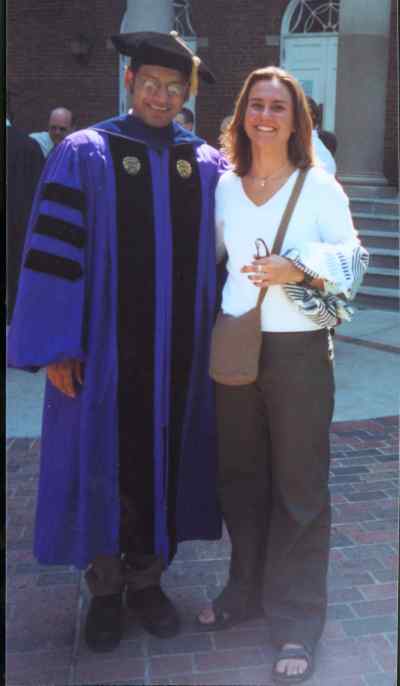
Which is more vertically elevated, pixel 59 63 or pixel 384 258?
pixel 59 63

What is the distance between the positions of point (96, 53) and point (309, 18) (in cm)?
346

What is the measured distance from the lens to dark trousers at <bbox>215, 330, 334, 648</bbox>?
257cm

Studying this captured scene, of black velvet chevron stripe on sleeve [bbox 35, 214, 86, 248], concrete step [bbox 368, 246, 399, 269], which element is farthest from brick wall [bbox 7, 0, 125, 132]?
black velvet chevron stripe on sleeve [bbox 35, 214, 86, 248]

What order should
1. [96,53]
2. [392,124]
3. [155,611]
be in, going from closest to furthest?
[155,611]
[392,124]
[96,53]

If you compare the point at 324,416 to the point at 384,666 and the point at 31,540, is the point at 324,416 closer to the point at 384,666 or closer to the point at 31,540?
the point at 384,666

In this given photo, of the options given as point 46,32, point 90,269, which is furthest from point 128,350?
point 46,32

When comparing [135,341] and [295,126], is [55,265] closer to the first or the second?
[135,341]

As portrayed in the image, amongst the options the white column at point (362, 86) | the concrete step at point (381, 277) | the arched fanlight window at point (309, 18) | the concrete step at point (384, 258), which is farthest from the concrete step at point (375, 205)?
the arched fanlight window at point (309, 18)

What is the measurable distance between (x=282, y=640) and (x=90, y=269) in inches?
54.2

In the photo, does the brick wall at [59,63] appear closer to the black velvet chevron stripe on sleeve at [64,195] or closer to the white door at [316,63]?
the white door at [316,63]

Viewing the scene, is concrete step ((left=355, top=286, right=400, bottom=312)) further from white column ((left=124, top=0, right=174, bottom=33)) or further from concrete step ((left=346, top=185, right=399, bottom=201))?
white column ((left=124, top=0, right=174, bottom=33))

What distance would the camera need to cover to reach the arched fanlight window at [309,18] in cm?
1270

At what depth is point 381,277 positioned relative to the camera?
8.62m

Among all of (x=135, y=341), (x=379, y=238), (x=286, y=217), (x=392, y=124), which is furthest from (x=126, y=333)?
(x=392, y=124)
